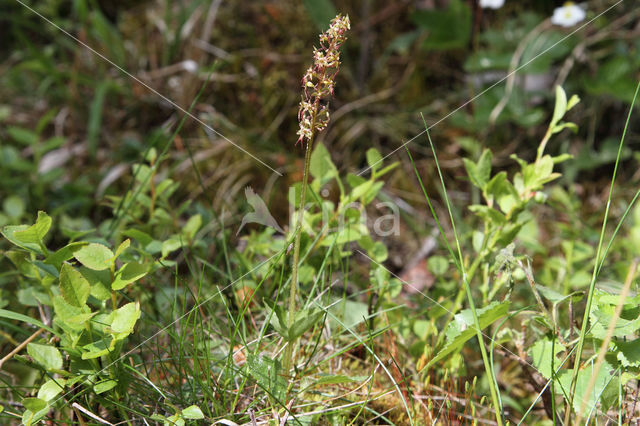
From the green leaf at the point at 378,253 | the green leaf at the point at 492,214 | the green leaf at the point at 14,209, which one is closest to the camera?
the green leaf at the point at 492,214

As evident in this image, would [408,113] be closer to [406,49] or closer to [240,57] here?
[406,49]

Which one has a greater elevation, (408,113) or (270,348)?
(408,113)

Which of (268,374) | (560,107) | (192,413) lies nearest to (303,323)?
(268,374)

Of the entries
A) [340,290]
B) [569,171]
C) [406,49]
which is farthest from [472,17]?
[340,290]

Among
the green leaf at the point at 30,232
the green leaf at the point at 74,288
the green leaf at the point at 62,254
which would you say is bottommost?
the green leaf at the point at 74,288

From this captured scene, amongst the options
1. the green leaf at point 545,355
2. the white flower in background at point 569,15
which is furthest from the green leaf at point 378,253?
the white flower in background at point 569,15

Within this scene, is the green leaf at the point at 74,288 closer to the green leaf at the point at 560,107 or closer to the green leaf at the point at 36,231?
the green leaf at the point at 36,231

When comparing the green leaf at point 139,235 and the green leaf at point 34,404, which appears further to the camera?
the green leaf at point 139,235

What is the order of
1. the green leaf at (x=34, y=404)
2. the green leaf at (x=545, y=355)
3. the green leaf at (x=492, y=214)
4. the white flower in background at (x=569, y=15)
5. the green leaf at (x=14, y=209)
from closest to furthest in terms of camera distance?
1. the green leaf at (x=34, y=404)
2. the green leaf at (x=545, y=355)
3. the green leaf at (x=492, y=214)
4. the green leaf at (x=14, y=209)
5. the white flower in background at (x=569, y=15)
